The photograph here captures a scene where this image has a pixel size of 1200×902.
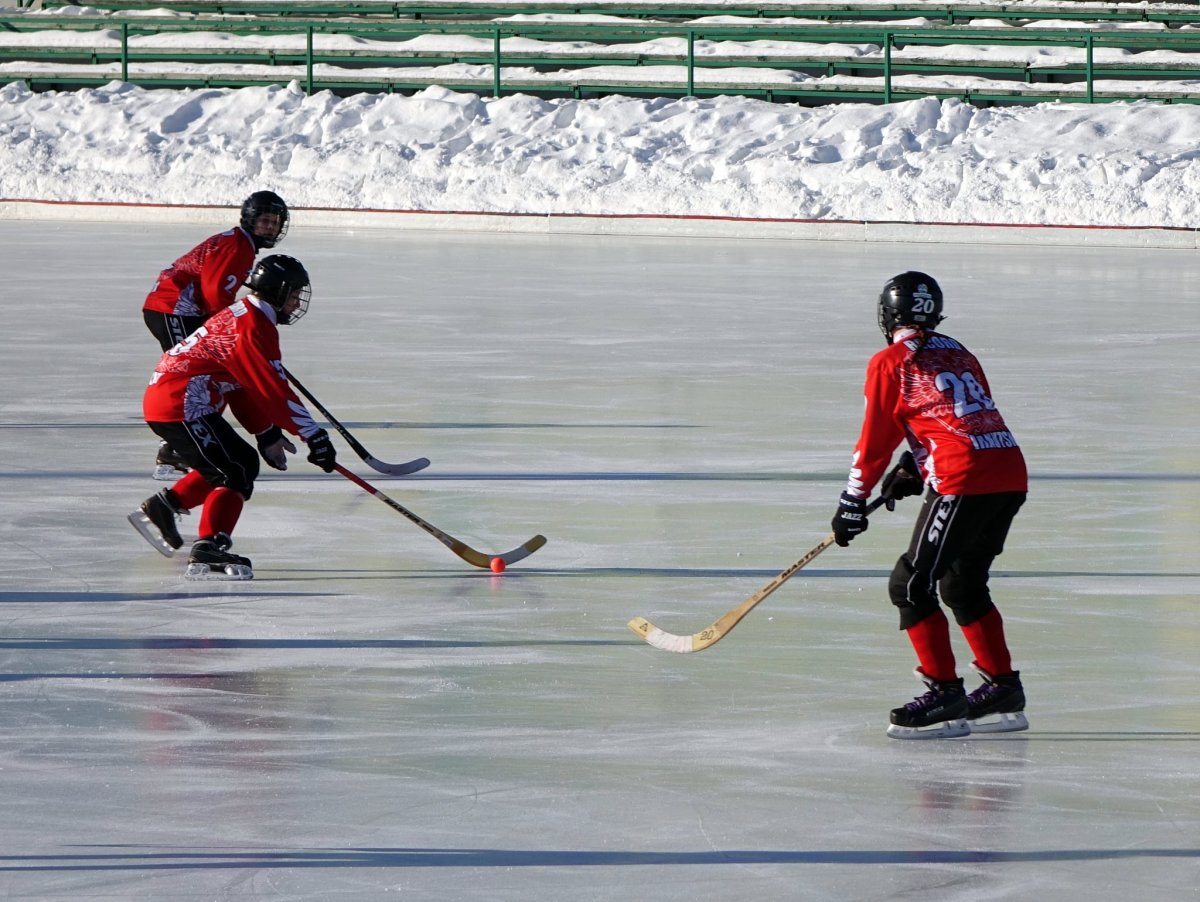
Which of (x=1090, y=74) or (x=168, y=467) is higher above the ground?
(x=1090, y=74)

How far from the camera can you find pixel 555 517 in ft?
22.8

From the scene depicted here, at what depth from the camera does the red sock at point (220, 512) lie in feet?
20.1

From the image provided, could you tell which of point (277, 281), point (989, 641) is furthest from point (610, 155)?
point (989, 641)

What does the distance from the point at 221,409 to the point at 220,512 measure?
34 cm

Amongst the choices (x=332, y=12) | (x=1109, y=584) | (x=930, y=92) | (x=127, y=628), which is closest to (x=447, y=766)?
(x=127, y=628)

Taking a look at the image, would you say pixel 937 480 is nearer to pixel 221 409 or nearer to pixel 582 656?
pixel 582 656

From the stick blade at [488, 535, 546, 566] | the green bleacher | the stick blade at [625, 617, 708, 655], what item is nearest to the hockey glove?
the stick blade at [488, 535, 546, 566]

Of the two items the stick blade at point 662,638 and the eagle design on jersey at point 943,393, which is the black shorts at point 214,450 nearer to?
the stick blade at point 662,638

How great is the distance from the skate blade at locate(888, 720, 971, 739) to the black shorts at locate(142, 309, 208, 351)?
4.41 metres

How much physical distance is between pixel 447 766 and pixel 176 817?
0.58m

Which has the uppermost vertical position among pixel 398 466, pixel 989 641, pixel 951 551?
pixel 951 551

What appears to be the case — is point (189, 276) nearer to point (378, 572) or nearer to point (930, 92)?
point (378, 572)

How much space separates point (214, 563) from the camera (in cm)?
606

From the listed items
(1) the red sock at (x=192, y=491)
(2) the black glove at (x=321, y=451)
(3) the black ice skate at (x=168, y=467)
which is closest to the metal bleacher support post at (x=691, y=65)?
(3) the black ice skate at (x=168, y=467)
